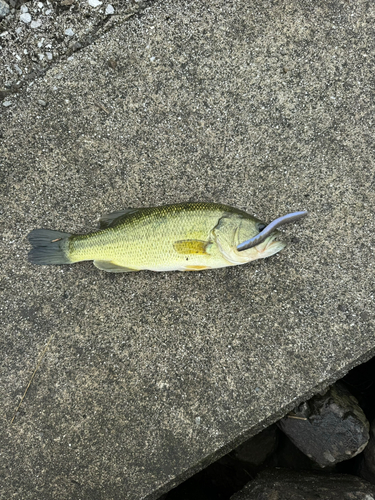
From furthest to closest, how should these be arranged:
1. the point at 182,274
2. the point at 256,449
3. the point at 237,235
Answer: the point at 256,449 → the point at 182,274 → the point at 237,235

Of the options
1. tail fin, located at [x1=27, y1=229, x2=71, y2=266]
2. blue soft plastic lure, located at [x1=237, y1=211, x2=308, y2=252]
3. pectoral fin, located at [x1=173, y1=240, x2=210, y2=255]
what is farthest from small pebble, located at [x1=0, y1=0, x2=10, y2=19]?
blue soft plastic lure, located at [x1=237, y1=211, x2=308, y2=252]

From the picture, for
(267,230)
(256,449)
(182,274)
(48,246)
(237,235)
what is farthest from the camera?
(256,449)

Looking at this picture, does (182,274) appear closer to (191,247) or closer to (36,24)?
(191,247)

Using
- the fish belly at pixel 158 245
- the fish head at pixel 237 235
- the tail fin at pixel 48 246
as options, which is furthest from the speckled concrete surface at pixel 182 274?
the fish head at pixel 237 235

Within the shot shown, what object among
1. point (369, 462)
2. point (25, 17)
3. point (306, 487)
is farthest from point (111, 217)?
point (369, 462)

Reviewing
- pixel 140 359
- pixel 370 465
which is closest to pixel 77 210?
pixel 140 359

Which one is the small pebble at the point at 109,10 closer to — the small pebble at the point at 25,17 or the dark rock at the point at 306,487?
the small pebble at the point at 25,17

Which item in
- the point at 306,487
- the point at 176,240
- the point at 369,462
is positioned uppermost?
the point at 176,240

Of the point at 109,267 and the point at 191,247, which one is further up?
the point at 109,267
